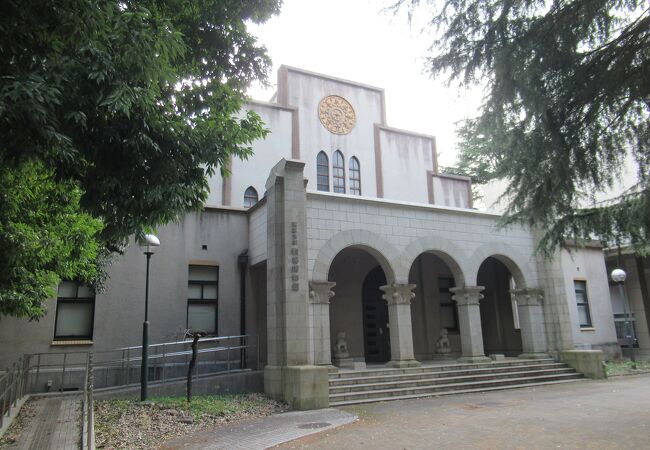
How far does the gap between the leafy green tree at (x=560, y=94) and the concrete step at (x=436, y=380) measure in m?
7.26

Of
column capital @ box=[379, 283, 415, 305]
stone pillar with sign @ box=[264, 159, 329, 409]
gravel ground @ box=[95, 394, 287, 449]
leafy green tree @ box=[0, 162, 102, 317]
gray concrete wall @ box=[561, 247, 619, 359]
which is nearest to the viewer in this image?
leafy green tree @ box=[0, 162, 102, 317]

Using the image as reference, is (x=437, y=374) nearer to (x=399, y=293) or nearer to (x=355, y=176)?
(x=399, y=293)

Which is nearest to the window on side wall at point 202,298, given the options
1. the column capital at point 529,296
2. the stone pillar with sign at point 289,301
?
the stone pillar with sign at point 289,301

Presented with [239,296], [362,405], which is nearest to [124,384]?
[239,296]

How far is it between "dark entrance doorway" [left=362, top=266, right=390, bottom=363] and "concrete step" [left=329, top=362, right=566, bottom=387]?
13.2ft

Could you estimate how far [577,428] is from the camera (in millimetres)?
9023

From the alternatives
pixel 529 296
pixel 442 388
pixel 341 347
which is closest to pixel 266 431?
pixel 442 388

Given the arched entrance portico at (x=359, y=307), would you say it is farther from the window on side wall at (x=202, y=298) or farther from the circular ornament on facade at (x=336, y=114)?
the circular ornament on facade at (x=336, y=114)

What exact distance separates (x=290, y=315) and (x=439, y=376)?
4884mm

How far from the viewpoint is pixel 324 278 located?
13.8 meters

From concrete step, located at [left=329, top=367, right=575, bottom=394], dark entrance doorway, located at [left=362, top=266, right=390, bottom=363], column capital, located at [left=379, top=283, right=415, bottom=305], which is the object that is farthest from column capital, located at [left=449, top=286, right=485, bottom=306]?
dark entrance doorway, located at [left=362, top=266, right=390, bottom=363]

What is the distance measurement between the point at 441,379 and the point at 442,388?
1.09 feet

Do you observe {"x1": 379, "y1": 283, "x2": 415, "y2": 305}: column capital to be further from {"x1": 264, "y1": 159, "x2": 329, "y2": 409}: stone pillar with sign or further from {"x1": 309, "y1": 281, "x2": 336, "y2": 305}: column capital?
{"x1": 264, "y1": 159, "x2": 329, "y2": 409}: stone pillar with sign

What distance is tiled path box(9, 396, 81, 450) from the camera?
7.86 meters
